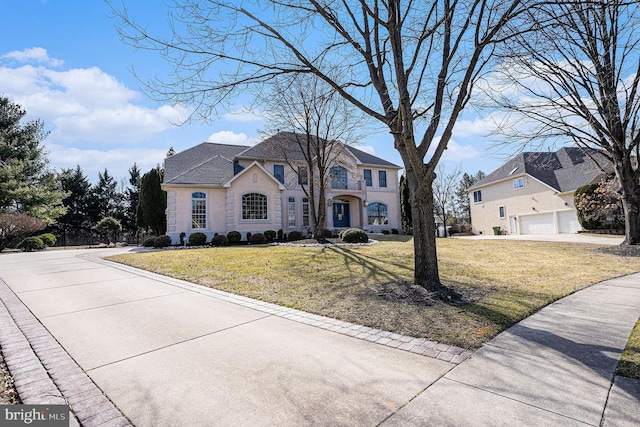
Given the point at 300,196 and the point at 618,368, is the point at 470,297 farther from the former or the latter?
the point at 300,196

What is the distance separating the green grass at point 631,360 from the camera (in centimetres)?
305

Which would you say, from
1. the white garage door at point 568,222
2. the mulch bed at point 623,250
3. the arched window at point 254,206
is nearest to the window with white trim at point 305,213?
the arched window at point 254,206

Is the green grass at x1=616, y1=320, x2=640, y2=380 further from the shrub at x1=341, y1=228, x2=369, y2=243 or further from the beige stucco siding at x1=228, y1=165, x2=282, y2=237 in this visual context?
the beige stucco siding at x1=228, y1=165, x2=282, y2=237

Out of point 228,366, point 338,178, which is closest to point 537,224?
point 338,178

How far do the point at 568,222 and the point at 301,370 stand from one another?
29774 millimetres

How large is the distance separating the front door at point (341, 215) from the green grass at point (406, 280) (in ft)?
46.8

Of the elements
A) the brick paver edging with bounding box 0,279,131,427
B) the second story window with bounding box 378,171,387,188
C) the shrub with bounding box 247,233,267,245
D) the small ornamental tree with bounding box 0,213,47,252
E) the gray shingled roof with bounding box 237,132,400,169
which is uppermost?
the gray shingled roof with bounding box 237,132,400,169

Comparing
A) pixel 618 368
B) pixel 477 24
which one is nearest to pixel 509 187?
pixel 477 24

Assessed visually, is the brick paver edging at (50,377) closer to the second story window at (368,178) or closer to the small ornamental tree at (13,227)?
the small ornamental tree at (13,227)

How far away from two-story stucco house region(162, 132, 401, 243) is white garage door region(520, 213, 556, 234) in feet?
38.0

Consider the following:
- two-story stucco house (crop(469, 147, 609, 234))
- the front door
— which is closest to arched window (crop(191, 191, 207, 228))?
the front door

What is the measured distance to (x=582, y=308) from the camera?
210 inches

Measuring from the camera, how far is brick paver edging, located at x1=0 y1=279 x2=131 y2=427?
256cm

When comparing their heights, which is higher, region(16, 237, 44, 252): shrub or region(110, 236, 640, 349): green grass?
region(16, 237, 44, 252): shrub
